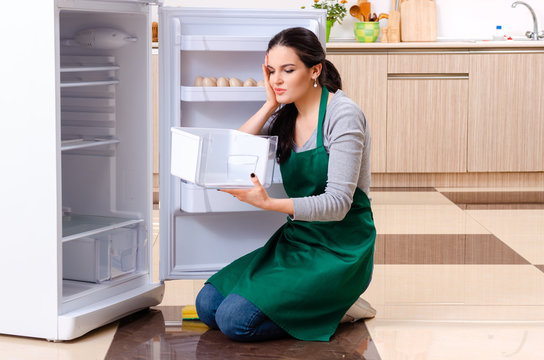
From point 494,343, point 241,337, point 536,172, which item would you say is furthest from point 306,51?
point 536,172

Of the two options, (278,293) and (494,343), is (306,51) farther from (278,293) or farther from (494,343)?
(494,343)

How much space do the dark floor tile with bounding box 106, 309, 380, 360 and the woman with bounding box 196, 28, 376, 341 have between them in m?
0.04

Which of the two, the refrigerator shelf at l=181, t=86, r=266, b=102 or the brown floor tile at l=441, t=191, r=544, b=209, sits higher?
the refrigerator shelf at l=181, t=86, r=266, b=102

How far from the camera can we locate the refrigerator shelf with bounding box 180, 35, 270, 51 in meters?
2.52

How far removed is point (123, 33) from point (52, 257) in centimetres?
73

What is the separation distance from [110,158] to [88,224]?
0.75 feet

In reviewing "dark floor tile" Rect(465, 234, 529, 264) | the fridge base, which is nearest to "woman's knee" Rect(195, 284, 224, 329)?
the fridge base

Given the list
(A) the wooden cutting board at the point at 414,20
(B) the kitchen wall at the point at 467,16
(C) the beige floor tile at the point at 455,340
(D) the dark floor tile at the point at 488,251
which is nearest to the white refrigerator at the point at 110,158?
(C) the beige floor tile at the point at 455,340

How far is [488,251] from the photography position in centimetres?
343

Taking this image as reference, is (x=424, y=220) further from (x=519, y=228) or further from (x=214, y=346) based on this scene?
(x=214, y=346)

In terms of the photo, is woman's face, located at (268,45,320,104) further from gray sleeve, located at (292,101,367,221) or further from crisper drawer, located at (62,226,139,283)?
crisper drawer, located at (62,226,139,283)

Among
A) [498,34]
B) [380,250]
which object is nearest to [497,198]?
[498,34]

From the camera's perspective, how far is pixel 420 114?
5016 millimetres

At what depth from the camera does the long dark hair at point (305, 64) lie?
2256mm
